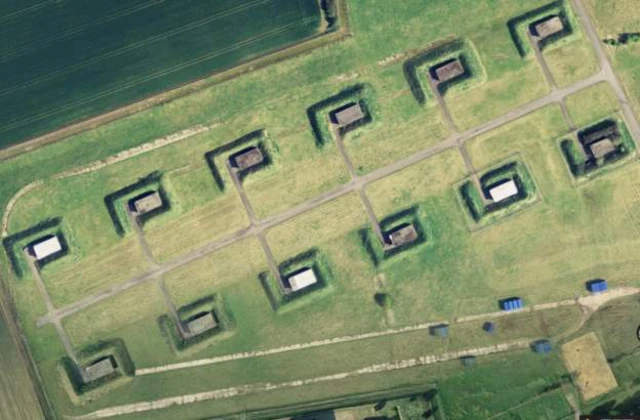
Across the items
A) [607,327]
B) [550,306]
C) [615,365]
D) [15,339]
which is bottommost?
[615,365]

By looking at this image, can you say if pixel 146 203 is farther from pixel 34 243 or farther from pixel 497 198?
pixel 497 198

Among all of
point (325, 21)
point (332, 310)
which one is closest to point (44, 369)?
A: point (332, 310)

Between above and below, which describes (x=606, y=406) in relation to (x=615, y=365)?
below

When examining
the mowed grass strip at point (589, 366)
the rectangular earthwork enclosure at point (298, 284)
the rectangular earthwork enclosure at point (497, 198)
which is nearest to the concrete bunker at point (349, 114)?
the rectangular earthwork enclosure at point (497, 198)

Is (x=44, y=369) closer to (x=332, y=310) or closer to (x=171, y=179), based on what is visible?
(x=171, y=179)

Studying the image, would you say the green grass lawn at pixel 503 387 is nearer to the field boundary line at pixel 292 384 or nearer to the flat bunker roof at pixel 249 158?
the field boundary line at pixel 292 384

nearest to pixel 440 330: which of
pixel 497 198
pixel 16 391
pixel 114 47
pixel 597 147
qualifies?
pixel 497 198

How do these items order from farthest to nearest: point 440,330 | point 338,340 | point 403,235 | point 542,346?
1. point 338,340
2. point 403,235
3. point 440,330
4. point 542,346
